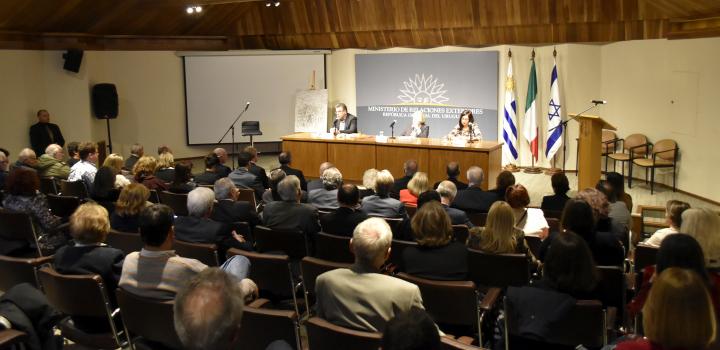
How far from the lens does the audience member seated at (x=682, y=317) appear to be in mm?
2248

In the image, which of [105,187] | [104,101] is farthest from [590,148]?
[104,101]

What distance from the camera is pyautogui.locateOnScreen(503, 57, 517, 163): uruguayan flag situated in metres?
11.9

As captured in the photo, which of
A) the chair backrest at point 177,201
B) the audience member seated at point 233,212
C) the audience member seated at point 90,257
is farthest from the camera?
the chair backrest at point 177,201

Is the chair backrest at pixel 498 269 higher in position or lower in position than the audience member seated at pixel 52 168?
lower

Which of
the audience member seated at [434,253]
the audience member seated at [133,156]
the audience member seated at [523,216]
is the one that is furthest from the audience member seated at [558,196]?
the audience member seated at [133,156]

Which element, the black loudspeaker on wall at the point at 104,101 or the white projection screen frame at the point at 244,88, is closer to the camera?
the black loudspeaker on wall at the point at 104,101

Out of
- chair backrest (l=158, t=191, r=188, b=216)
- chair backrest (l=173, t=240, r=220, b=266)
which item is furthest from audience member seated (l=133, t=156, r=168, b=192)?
chair backrest (l=173, t=240, r=220, b=266)

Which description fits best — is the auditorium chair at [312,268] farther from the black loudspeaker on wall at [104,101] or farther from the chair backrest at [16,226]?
the black loudspeaker on wall at [104,101]

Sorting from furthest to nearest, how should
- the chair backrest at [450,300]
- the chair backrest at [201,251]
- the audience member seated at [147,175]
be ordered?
the audience member seated at [147,175] < the chair backrest at [201,251] < the chair backrest at [450,300]

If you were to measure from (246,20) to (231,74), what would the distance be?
44.2 inches

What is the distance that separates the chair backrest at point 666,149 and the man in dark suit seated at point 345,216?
21.7ft

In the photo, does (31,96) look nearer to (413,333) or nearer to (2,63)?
(2,63)

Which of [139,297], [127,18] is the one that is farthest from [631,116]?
[139,297]

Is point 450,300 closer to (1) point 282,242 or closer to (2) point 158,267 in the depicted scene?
(2) point 158,267
